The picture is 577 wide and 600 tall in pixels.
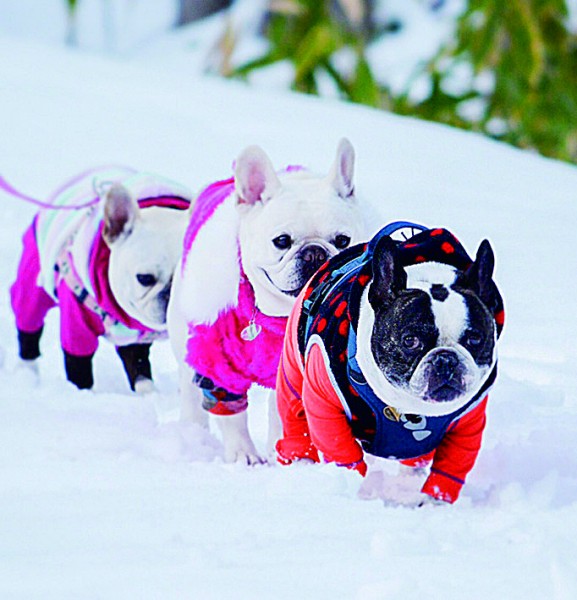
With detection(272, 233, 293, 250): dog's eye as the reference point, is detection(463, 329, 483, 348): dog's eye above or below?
above

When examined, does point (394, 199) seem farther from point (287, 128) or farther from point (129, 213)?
point (129, 213)

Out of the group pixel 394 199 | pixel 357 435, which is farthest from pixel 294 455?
pixel 394 199

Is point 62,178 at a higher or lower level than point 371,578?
lower

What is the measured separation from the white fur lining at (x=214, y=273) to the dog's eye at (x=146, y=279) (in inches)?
18.5

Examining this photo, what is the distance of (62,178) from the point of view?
239 inches

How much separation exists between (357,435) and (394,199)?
2.46 meters

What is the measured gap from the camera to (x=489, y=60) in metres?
7.21

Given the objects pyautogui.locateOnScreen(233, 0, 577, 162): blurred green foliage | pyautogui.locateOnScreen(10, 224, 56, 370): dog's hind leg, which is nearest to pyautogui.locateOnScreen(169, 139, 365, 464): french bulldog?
pyautogui.locateOnScreen(10, 224, 56, 370): dog's hind leg

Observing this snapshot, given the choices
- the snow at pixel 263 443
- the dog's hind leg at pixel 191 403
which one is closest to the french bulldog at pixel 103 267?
the snow at pixel 263 443

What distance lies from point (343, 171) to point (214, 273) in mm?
424

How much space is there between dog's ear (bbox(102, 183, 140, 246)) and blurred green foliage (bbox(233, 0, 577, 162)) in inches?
136

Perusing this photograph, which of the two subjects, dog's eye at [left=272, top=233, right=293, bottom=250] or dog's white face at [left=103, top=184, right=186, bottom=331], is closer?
dog's eye at [left=272, top=233, right=293, bottom=250]

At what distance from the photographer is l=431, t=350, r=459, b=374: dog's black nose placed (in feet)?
7.61

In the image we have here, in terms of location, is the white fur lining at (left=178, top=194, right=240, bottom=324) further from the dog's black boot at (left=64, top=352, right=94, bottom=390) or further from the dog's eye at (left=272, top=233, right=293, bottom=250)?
the dog's black boot at (left=64, top=352, right=94, bottom=390)
